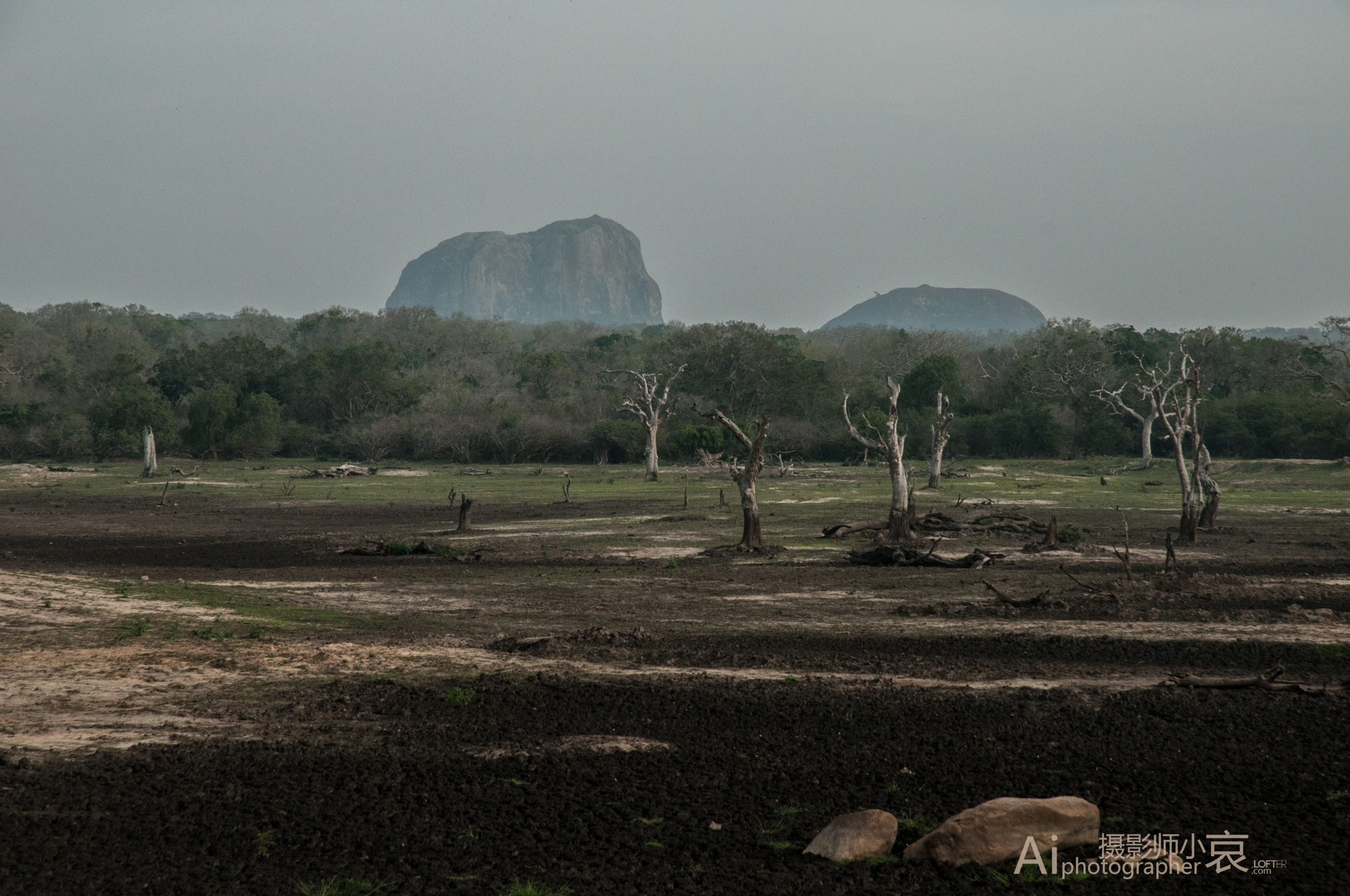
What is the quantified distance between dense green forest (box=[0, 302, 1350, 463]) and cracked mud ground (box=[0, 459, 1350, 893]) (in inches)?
2021

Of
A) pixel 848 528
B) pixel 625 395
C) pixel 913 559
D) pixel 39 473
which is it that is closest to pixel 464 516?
pixel 848 528

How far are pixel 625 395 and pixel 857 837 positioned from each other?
77.5m

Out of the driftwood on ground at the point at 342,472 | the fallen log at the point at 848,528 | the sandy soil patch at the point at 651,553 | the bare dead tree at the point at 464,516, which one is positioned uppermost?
the driftwood on ground at the point at 342,472

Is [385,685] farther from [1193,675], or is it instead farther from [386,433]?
[386,433]

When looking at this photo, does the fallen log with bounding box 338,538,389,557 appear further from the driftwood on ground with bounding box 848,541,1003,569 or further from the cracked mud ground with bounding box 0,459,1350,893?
the driftwood on ground with bounding box 848,541,1003,569

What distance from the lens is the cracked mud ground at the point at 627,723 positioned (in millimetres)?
6828

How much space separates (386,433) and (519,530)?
48.2 metres

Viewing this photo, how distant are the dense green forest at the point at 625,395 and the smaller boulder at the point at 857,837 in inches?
2391

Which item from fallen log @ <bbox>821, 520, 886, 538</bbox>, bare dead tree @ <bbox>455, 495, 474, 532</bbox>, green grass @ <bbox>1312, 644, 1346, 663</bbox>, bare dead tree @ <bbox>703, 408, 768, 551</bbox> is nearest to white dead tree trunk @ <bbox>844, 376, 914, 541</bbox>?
fallen log @ <bbox>821, 520, 886, 538</bbox>

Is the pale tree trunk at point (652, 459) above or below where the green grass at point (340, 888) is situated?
above

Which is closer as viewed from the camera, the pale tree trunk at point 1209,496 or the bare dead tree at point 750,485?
the bare dead tree at point 750,485

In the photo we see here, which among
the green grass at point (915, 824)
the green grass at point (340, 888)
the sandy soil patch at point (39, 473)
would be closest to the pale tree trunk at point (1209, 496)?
the green grass at point (915, 824)

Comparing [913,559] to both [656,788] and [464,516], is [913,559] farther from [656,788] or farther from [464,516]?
[656,788]

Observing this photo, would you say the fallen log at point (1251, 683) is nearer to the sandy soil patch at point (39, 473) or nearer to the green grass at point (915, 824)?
the green grass at point (915, 824)
